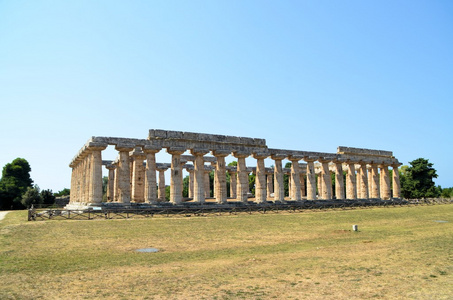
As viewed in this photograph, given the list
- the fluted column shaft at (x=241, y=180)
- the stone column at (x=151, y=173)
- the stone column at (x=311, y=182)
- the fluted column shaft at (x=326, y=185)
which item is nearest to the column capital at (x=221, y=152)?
the fluted column shaft at (x=241, y=180)

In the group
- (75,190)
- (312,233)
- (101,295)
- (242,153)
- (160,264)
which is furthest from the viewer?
(75,190)

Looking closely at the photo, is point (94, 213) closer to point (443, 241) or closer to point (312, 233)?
point (312, 233)

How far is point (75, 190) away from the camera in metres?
51.6

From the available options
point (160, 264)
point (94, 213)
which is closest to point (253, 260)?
point (160, 264)

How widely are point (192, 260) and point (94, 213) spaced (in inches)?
864

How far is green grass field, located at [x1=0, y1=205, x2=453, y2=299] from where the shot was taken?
31.1 feet

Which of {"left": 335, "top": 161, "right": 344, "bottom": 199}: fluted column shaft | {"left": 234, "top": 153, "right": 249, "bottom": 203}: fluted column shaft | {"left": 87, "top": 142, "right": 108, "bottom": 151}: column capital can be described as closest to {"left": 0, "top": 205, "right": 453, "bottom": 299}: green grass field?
{"left": 87, "top": 142, "right": 108, "bottom": 151}: column capital

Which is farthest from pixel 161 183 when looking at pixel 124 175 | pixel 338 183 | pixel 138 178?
pixel 338 183

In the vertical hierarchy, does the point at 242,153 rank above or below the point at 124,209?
above

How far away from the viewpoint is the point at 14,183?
223ft

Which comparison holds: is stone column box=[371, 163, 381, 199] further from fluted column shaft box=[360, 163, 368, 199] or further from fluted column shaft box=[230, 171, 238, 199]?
fluted column shaft box=[230, 171, 238, 199]

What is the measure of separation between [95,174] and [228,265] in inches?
1160

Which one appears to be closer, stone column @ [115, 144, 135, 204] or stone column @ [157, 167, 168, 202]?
stone column @ [115, 144, 135, 204]

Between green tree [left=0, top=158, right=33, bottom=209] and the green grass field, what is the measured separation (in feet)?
164
